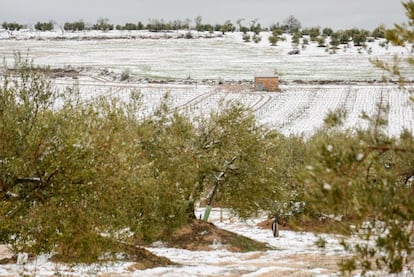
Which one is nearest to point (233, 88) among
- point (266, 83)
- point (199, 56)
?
point (266, 83)

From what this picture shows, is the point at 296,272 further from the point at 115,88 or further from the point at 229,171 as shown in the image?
the point at 115,88

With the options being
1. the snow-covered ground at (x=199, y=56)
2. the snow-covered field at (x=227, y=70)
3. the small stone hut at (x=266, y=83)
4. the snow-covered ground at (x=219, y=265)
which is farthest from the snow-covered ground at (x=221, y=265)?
the snow-covered ground at (x=199, y=56)

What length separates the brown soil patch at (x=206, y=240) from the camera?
3162cm

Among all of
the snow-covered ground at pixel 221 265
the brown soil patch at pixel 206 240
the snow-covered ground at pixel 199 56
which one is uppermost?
the snow-covered ground at pixel 199 56

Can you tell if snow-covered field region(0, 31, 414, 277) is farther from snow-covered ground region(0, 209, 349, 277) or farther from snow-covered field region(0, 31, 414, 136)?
snow-covered field region(0, 31, 414, 136)

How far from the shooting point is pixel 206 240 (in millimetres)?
31938

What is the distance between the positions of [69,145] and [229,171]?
61.5 ft

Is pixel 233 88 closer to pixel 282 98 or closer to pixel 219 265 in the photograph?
pixel 282 98

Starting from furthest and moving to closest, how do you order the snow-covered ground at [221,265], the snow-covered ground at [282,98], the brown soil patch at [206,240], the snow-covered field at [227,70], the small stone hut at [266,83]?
the small stone hut at [266,83] < the snow-covered field at [227,70] < the snow-covered ground at [282,98] < the brown soil patch at [206,240] < the snow-covered ground at [221,265]

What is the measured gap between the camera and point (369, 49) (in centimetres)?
15588

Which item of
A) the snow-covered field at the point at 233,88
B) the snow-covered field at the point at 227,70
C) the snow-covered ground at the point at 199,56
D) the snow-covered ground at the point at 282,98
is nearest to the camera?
the snow-covered field at the point at 233,88

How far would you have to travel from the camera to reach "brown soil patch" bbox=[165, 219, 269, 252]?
31.6 meters

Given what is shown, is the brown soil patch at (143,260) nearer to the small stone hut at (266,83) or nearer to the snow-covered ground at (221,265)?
the snow-covered ground at (221,265)

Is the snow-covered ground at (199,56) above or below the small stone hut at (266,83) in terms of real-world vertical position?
above
